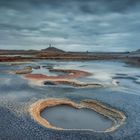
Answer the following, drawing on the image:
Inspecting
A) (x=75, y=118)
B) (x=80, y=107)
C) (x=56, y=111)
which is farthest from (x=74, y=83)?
(x=75, y=118)

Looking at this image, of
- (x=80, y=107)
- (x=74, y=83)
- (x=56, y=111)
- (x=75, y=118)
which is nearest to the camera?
(x=75, y=118)

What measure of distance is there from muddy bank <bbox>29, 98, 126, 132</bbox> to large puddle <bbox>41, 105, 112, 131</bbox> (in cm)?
51

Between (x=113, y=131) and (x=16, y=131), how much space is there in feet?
21.6

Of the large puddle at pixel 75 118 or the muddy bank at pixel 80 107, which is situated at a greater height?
the muddy bank at pixel 80 107

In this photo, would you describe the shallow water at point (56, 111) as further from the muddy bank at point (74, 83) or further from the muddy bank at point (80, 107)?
the muddy bank at point (74, 83)

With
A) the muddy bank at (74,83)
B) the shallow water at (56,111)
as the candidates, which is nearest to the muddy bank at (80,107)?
the shallow water at (56,111)

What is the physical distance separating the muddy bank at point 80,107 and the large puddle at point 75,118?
1.66ft

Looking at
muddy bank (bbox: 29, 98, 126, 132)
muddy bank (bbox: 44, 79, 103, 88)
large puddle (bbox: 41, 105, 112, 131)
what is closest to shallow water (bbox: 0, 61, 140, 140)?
large puddle (bbox: 41, 105, 112, 131)

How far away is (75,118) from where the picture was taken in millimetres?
20031

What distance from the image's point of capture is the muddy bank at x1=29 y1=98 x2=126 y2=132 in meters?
18.3

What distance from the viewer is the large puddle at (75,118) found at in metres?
18.2

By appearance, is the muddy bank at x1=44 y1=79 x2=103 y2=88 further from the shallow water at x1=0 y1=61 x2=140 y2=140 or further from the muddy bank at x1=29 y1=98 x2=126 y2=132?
the muddy bank at x1=29 y1=98 x2=126 y2=132

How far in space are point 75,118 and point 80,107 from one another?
3.08m

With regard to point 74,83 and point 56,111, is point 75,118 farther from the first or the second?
point 74,83
